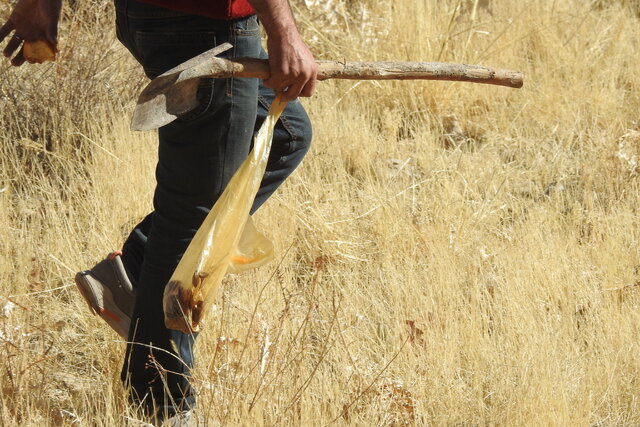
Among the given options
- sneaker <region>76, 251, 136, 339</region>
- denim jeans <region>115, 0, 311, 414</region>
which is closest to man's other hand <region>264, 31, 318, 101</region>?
denim jeans <region>115, 0, 311, 414</region>

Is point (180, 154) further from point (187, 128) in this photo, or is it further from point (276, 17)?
point (276, 17)

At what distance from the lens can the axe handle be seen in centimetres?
212

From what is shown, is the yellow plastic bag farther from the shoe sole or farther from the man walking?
the shoe sole

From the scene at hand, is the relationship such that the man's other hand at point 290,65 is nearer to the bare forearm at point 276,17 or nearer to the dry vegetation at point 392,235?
the bare forearm at point 276,17

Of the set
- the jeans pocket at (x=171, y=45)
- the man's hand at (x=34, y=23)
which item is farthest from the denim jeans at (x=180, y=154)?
the man's hand at (x=34, y=23)

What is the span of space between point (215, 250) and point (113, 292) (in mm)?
668

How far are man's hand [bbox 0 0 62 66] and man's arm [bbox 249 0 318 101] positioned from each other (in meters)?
0.74

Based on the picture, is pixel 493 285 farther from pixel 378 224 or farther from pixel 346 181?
pixel 346 181

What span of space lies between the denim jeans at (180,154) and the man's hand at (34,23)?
0.83 ft

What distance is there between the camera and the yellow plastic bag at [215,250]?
2096mm

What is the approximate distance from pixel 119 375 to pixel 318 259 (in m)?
1.00

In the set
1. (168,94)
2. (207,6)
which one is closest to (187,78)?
(168,94)

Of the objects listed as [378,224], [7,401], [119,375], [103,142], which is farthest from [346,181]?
[7,401]

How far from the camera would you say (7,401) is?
254cm
